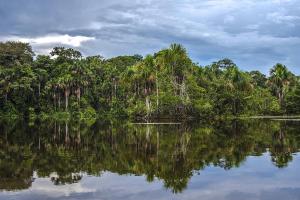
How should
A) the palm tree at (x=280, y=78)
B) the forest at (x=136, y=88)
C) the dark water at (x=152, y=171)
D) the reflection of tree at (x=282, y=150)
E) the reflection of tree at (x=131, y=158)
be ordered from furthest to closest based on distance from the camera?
the palm tree at (x=280, y=78) < the forest at (x=136, y=88) < the reflection of tree at (x=282, y=150) < the reflection of tree at (x=131, y=158) < the dark water at (x=152, y=171)

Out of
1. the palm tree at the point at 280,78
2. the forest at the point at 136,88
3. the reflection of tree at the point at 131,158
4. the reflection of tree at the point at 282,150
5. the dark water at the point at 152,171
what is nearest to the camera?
the dark water at the point at 152,171

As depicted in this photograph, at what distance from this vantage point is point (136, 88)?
86875 mm

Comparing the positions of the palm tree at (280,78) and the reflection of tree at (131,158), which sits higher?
the palm tree at (280,78)

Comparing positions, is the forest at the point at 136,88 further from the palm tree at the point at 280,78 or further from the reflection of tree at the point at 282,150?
the reflection of tree at the point at 282,150

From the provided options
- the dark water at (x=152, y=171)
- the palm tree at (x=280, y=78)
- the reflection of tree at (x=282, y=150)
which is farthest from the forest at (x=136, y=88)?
the dark water at (x=152, y=171)

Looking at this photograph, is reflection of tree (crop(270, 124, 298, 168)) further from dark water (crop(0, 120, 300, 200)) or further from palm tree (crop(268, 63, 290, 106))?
palm tree (crop(268, 63, 290, 106))

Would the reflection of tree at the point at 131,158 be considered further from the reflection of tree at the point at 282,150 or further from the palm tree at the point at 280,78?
the palm tree at the point at 280,78

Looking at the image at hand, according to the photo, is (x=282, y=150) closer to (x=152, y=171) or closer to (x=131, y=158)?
(x=131, y=158)

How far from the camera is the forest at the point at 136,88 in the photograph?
231ft

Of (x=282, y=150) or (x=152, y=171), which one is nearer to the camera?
(x=152, y=171)

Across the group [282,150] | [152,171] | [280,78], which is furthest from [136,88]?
[152,171]

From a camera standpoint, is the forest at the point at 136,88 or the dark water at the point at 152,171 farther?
the forest at the point at 136,88

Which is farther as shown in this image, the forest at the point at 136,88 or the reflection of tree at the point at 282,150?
the forest at the point at 136,88

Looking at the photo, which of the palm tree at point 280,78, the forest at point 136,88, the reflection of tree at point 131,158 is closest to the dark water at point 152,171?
the reflection of tree at point 131,158
